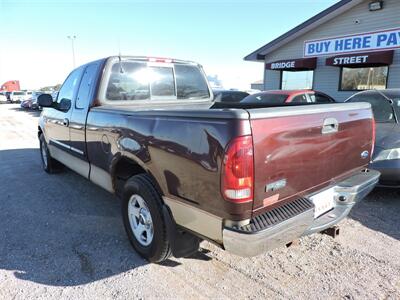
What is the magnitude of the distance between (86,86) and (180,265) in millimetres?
2546

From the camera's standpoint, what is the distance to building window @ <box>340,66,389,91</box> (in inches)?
515

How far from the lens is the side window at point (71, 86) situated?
15.1ft

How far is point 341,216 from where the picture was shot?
2906 millimetres

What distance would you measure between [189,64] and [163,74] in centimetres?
59

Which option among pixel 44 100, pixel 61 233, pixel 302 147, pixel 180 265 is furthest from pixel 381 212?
pixel 44 100

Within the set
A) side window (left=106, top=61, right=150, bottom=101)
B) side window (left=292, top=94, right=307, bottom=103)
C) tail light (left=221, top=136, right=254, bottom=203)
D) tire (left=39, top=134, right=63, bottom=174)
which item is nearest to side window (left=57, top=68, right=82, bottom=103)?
side window (left=106, top=61, right=150, bottom=101)

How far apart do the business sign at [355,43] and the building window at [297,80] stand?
1.06 m

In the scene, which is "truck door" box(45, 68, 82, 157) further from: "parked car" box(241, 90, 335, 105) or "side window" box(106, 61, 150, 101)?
"parked car" box(241, 90, 335, 105)

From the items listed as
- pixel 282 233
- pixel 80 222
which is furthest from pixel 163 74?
pixel 282 233

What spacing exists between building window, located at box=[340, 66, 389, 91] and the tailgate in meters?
11.7

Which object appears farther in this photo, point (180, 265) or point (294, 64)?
point (294, 64)

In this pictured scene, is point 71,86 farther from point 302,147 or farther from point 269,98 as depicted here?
point 269,98

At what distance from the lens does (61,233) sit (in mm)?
3723

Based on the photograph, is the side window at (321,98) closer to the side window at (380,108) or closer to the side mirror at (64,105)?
the side window at (380,108)
